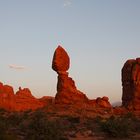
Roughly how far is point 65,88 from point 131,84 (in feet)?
31.5

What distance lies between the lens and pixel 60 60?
56594mm

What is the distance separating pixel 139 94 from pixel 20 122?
23.1 meters

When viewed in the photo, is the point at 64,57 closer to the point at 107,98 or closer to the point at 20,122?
the point at 107,98

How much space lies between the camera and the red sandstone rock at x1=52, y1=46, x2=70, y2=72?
55.8 metres

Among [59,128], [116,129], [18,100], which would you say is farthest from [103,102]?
[59,128]

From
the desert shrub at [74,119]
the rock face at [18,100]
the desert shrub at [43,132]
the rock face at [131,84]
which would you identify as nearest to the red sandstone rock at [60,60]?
the rock face at [18,100]

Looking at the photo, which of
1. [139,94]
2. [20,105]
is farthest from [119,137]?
[20,105]

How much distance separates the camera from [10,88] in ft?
204

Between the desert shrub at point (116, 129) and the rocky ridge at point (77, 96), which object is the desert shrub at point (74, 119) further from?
the rocky ridge at point (77, 96)

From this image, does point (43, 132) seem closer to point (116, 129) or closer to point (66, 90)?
point (116, 129)

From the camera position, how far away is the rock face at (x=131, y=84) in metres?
52.3

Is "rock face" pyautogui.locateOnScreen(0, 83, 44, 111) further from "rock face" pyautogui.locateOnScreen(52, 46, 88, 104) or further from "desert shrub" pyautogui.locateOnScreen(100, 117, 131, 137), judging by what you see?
"desert shrub" pyautogui.locateOnScreen(100, 117, 131, 137)

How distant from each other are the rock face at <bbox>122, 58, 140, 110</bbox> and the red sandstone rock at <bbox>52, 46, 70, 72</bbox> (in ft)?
28.5

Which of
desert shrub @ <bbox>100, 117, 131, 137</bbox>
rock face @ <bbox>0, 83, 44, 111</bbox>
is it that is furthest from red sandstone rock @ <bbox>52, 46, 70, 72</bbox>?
desert shrub @ <bbox>100, 117, 131, 137</bbox>
